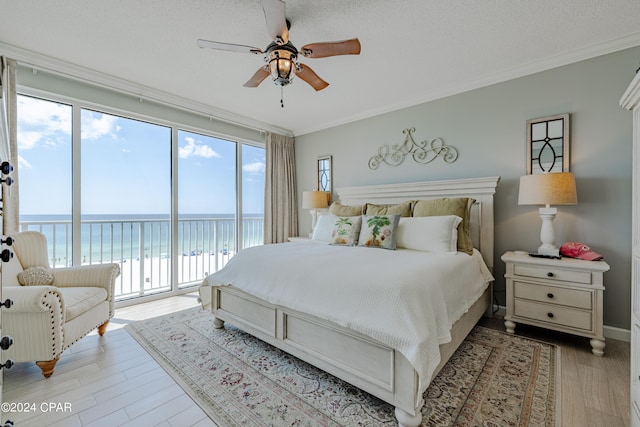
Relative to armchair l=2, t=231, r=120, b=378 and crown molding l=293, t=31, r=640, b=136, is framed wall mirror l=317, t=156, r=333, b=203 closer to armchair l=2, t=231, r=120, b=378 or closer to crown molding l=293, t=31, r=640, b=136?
crown molding l=293, t=31, r=640, b=136

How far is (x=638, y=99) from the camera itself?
4.15 ft

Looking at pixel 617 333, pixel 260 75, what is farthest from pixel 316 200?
pixel 617 333

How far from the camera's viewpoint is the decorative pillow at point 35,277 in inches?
85.9

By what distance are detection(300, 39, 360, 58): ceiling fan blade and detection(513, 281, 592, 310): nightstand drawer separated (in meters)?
2.42

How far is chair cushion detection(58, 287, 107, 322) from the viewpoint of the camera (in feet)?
6.69

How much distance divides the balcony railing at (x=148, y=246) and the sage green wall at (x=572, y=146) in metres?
2.97

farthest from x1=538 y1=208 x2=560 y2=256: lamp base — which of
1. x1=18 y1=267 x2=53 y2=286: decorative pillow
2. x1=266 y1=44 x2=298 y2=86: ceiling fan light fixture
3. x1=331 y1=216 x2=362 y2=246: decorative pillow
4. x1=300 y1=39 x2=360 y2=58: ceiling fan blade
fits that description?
x1=18 y1=267 x2=53 y2=286: decorative pillow

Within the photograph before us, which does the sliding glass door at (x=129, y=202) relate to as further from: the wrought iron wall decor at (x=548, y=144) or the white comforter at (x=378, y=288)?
the wrought iron wall decor at (x=548, y=144)

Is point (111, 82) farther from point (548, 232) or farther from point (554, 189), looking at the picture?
point (548, 232)

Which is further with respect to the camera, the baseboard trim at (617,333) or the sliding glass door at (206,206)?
the sliding glass door at (206,206)

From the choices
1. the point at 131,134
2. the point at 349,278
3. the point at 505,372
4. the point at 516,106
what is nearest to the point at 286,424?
the point at 349,278

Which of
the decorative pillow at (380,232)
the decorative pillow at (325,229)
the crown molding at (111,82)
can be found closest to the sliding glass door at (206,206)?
the crown molding at (111,82)

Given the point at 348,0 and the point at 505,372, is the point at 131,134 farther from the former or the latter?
the point at 505,372

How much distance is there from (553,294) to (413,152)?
210 cm
